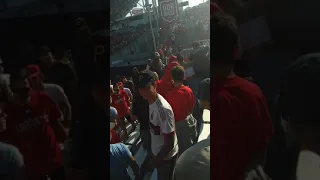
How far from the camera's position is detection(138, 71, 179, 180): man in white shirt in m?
2.42

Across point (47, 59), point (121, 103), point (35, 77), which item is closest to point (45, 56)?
point (47, 59)

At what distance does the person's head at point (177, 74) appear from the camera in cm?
238

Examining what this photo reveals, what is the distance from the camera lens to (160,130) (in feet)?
8.04

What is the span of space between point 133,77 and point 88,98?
1.53ft

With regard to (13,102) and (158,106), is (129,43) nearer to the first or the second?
(158,106)

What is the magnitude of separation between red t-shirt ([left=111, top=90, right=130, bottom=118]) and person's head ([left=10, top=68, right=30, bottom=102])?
0.76 meters
